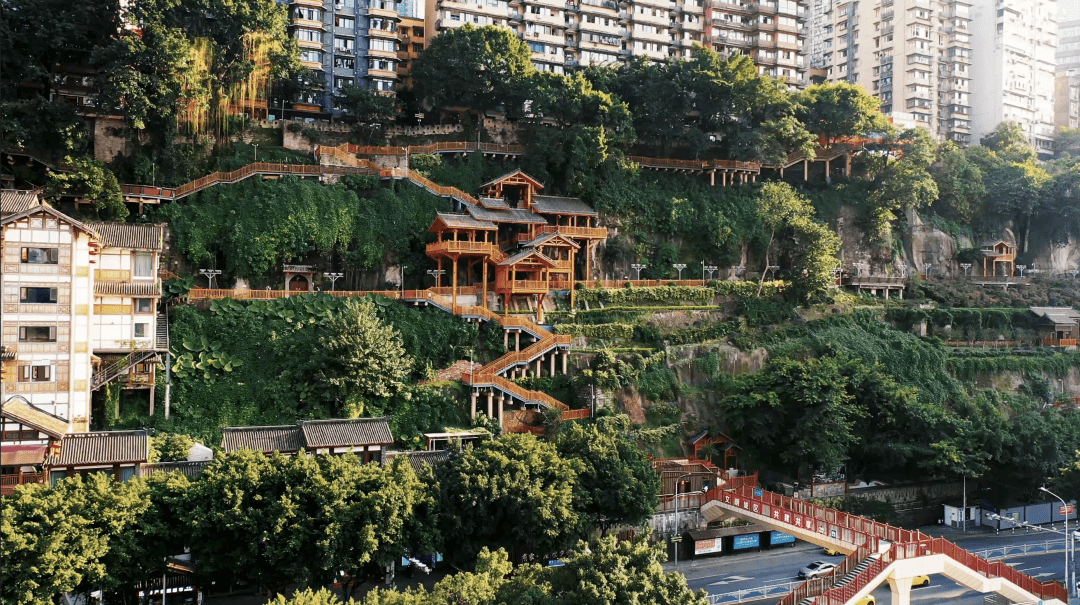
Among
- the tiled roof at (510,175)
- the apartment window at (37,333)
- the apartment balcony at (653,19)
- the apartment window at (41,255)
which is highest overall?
the apartment balcony at (653,19)

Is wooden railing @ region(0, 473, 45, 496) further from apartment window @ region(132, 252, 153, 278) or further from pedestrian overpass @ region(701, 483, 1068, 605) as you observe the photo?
pedestrian overpass @ region(701, 483, 1068, 605)

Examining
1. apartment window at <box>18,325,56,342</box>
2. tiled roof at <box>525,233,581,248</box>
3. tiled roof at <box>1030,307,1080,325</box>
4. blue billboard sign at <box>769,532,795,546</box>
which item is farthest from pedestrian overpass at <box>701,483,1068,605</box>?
tiled roof at <box>1030,307,1080,325</box>

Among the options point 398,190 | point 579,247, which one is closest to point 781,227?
point 579,247

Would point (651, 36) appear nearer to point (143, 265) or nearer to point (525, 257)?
point (525, 257)

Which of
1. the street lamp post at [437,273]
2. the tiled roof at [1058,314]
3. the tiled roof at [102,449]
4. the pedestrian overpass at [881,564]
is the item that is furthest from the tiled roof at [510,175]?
the tiled roof at [1058,314]

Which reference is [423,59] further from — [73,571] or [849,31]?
[849,31]

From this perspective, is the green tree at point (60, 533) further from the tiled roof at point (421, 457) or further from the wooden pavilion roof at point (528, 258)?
the wooden pavilion roof at point (528, 258)
